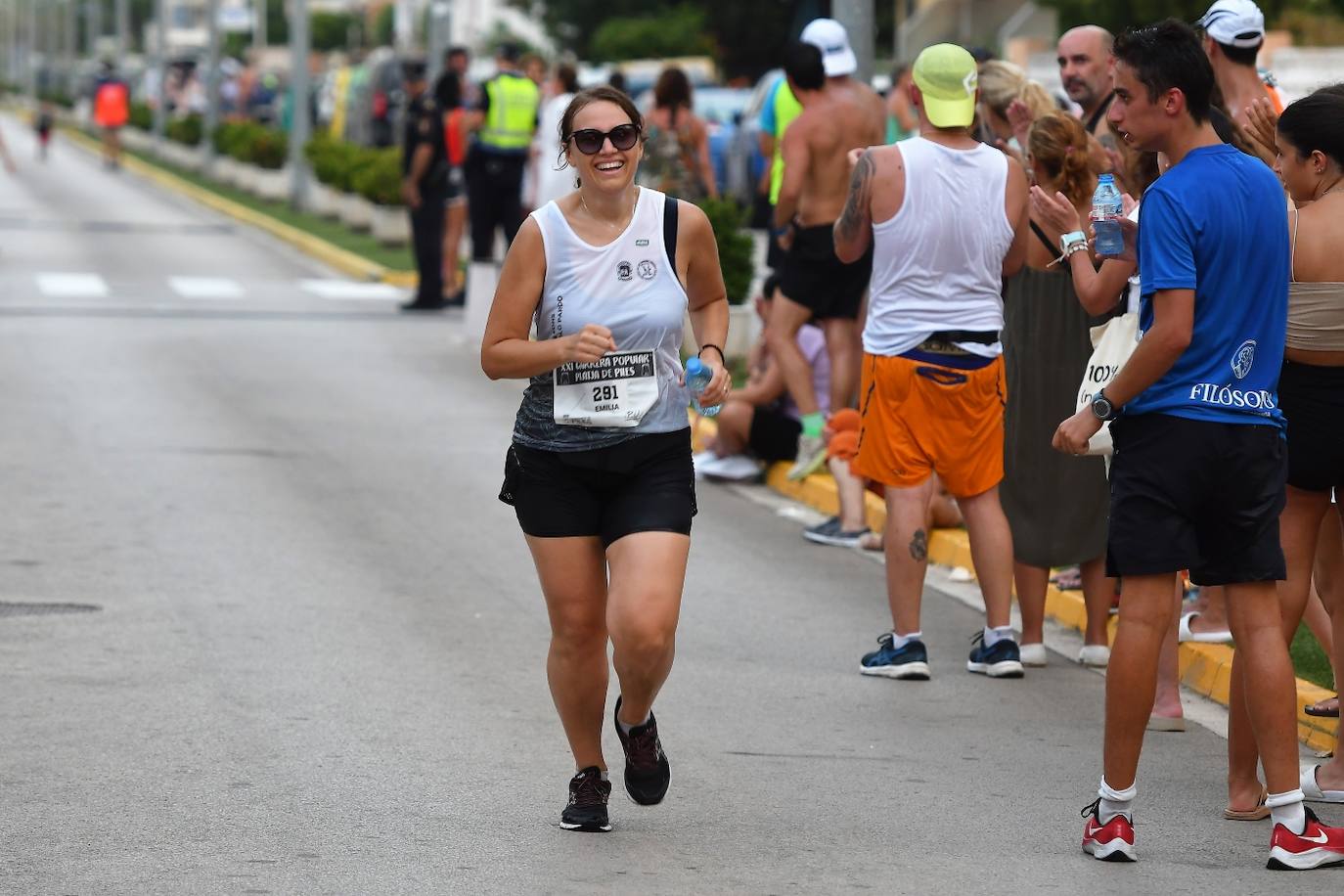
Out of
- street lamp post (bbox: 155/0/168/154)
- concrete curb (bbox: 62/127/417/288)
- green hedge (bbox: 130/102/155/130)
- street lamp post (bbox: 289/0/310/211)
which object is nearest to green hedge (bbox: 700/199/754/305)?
concrete curb (bbox: 62/127/417/288)

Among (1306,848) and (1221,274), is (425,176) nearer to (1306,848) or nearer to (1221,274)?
(1221,274)

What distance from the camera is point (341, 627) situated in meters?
8.68

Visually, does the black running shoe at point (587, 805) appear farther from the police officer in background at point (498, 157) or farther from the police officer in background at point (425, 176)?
the police officer in background at point (425, 176)

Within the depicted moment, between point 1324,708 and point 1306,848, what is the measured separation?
4.92ft

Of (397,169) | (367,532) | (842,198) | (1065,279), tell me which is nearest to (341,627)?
(367,532)

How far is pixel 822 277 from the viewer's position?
11.2 m

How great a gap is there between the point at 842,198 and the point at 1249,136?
406 cm

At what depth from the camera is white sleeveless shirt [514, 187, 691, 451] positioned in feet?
19.5

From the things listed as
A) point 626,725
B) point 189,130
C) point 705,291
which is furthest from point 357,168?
point 626,725

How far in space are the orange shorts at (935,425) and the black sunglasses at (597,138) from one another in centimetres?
238

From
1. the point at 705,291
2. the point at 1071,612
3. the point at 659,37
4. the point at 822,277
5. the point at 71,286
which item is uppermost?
the point at 659,37

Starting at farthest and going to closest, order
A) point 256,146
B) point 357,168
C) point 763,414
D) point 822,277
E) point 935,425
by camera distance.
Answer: point 256,146
point 357,168
point 763,414
point 822,277
point 935,425

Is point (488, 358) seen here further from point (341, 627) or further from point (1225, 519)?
point (341, 627)

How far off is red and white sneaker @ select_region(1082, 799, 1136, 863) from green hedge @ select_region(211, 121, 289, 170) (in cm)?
3302
